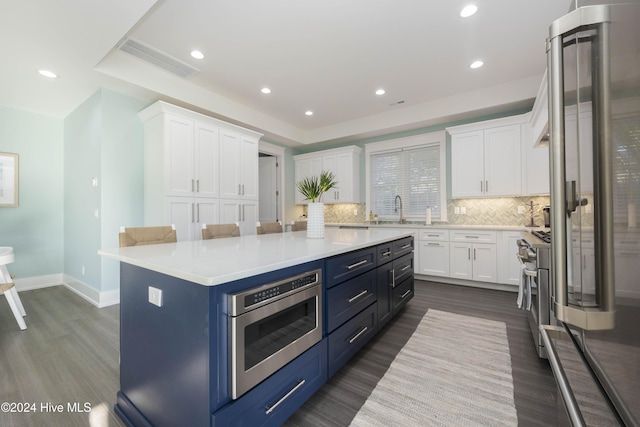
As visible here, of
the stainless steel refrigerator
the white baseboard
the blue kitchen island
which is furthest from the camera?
the white baseboard

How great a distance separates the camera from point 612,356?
505mm

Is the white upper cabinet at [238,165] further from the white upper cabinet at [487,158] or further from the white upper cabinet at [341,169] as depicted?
the white upper cabinet at [487,158]

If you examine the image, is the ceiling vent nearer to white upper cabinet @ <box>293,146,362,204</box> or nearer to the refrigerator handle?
white upper cabinet @ <box>293,146,362,204</box>

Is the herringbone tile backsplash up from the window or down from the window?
down

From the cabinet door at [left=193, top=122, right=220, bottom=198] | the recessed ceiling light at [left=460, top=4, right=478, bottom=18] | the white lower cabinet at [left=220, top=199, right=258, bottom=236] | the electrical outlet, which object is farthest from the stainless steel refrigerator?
the white lower cabinet at [left=220, top=199, right=258, bottom=236]

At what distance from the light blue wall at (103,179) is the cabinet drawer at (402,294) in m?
3.50

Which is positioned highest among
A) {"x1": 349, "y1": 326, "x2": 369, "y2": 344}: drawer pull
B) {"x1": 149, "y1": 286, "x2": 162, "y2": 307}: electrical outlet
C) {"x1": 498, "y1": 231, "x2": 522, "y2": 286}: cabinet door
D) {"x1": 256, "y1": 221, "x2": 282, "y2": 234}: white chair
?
{"x1": 256, "y1": 221, "x2": 282, "y2": 234}: white chair

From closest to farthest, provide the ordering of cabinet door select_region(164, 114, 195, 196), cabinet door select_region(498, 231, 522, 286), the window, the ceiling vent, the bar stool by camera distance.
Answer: the bar stool
the ceiling vent
cabinet door select_region(164, 114, 195, 196)
cabinet door select_region(498, 231, 522, 286)
the window

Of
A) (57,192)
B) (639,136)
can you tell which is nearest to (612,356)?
(639,136)

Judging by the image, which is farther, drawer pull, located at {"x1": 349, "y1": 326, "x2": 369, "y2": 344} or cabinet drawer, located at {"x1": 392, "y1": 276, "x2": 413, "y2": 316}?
cabinet drawer, located at {"x1": 392, "y1": 276, "x2": 413, "y2": 316}

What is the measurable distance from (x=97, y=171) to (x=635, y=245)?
15.0ft

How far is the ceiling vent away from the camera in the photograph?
286cm

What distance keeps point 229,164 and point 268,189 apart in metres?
1.99

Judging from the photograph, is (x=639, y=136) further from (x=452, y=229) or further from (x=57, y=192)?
(x=57, y=192)
